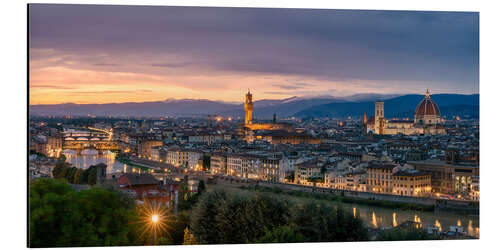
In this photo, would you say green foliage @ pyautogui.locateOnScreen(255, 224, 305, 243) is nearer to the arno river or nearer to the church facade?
the arno river

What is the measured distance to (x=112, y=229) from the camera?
4945mm

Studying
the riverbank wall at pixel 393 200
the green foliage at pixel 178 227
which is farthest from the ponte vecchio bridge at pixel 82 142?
the green foliage at pixel 178 227

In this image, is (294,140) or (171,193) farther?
(294,140)

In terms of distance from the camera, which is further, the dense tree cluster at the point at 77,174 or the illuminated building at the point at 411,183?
the illuminated building at the point at 411,183

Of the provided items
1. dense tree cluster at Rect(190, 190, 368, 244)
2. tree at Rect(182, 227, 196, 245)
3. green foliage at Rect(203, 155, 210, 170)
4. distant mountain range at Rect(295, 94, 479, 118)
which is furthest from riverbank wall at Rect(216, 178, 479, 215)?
tree at Rect(182, 227, 196, 245)

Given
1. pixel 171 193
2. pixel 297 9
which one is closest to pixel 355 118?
pixel 171 193

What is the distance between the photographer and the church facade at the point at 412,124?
92.3 ft

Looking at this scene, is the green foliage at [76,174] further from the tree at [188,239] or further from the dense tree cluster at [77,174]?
the tree at [188,239]

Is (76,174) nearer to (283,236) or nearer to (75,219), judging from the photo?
(75,219)

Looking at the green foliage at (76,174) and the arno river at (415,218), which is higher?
the green foliage at (76,174)

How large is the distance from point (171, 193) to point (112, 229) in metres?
3.45

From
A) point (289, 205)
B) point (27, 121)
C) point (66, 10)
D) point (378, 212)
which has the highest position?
point (66, 10)

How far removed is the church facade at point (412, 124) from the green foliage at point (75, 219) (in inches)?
829

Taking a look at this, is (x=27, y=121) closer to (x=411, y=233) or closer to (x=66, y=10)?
(x=66, y=10)
